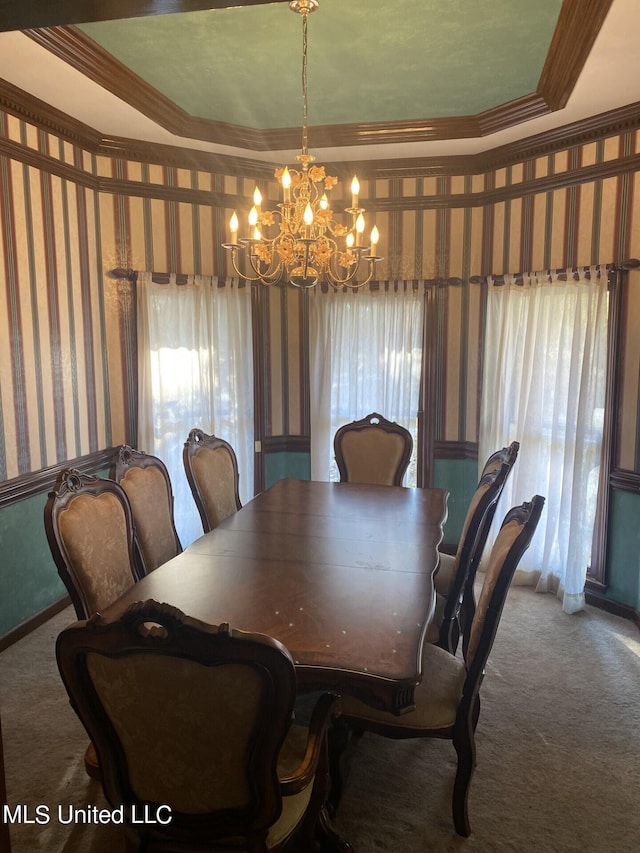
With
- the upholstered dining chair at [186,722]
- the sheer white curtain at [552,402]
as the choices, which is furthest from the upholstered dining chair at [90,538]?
the sheer white curtain at [552,402]

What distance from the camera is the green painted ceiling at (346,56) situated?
8.18 feet

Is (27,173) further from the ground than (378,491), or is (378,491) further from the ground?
(27,173)

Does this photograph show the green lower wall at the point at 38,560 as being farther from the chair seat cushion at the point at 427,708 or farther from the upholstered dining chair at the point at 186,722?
the upholstered dining chair at the point at 186,722

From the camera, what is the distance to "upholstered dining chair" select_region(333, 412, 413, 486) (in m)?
3.86

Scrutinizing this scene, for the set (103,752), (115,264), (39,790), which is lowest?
(39,790)

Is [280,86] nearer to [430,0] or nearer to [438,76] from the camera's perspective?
[438,76]

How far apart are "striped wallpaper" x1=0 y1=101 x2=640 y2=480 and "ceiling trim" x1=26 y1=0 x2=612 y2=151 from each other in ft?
1.53

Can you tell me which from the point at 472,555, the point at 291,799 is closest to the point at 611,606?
the point at 472,555

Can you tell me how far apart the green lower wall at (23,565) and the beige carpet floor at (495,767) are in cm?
24

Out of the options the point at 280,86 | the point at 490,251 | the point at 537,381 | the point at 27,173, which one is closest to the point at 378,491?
the point at 537,381

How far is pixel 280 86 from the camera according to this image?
3193mm

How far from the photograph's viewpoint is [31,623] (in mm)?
3389

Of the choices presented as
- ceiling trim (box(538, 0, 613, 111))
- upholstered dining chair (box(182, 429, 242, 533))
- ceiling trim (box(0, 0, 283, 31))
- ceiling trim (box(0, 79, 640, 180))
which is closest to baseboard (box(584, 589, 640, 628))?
upholstered dining chair (box(182, 429, 242, 533))

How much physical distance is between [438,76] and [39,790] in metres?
3.61
